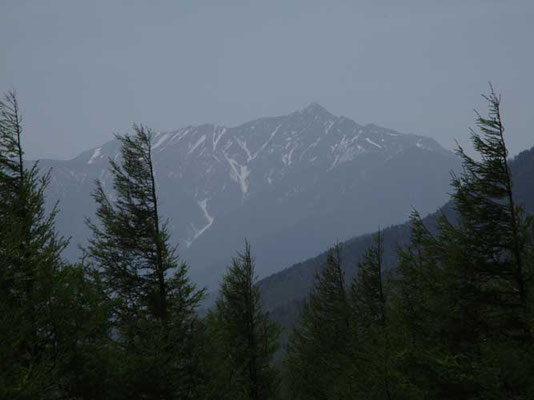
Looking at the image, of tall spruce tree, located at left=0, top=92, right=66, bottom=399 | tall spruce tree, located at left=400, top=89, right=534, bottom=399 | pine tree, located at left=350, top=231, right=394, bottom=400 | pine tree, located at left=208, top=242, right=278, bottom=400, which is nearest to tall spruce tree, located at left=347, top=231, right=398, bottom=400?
pine tree, located at left=350, top=231, right=394, bottom=400

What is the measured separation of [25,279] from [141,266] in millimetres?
4783

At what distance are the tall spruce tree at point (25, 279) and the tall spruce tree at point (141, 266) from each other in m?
2.27

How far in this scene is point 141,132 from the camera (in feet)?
52.0

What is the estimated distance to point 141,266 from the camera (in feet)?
48.6

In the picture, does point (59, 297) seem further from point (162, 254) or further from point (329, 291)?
point (329, 291)

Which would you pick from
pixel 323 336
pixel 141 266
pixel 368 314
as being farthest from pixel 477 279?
pixel 323 336

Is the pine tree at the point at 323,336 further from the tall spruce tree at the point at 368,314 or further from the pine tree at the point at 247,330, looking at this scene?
the pine tree at the point at 247,330

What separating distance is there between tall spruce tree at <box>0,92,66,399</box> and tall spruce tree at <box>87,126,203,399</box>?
227 centimetres

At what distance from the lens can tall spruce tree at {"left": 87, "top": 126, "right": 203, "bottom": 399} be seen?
12.9 metres

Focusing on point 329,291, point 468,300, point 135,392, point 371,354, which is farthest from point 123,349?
point 329,291

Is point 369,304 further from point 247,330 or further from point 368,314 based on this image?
point 247,330

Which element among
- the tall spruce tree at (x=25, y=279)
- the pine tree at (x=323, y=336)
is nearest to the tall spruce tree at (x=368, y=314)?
the pine tree at (x=323, y=336)

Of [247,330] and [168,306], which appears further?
[247,330]

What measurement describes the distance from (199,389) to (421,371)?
5.81 meters
